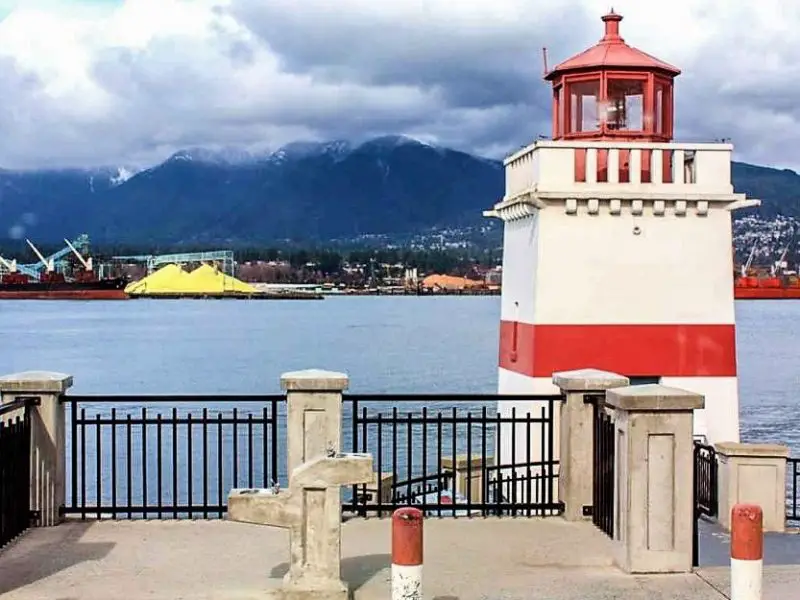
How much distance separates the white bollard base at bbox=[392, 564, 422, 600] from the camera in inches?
301

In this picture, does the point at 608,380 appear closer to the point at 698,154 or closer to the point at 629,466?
the point at 629,466

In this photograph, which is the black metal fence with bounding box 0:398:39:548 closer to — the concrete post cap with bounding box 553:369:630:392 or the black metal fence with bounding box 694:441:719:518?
the concrete post cap with bounding box 553:369:630:392

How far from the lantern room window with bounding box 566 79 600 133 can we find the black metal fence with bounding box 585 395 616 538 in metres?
10.1

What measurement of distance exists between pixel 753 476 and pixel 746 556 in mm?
8590

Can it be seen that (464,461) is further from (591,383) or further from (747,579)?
(747,579)

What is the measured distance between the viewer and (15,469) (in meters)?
11.0

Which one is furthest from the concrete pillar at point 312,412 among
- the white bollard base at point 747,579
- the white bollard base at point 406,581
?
the white bollard base at point 747,579

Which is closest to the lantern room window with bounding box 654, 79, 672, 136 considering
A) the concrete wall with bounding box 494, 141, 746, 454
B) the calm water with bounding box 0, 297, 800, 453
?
the concrete wall with bounding box 494, 141, 746, 454

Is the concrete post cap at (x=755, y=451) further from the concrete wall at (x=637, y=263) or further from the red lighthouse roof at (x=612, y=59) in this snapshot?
the red lighthouse roof at (x=612, y=59)

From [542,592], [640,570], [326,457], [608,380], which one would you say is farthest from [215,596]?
[608,380]

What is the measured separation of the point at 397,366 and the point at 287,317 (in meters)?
90.7

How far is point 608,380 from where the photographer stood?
468 inches

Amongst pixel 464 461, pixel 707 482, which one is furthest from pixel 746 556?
pixel 464 461

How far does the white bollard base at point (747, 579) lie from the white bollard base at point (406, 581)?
1.87m
